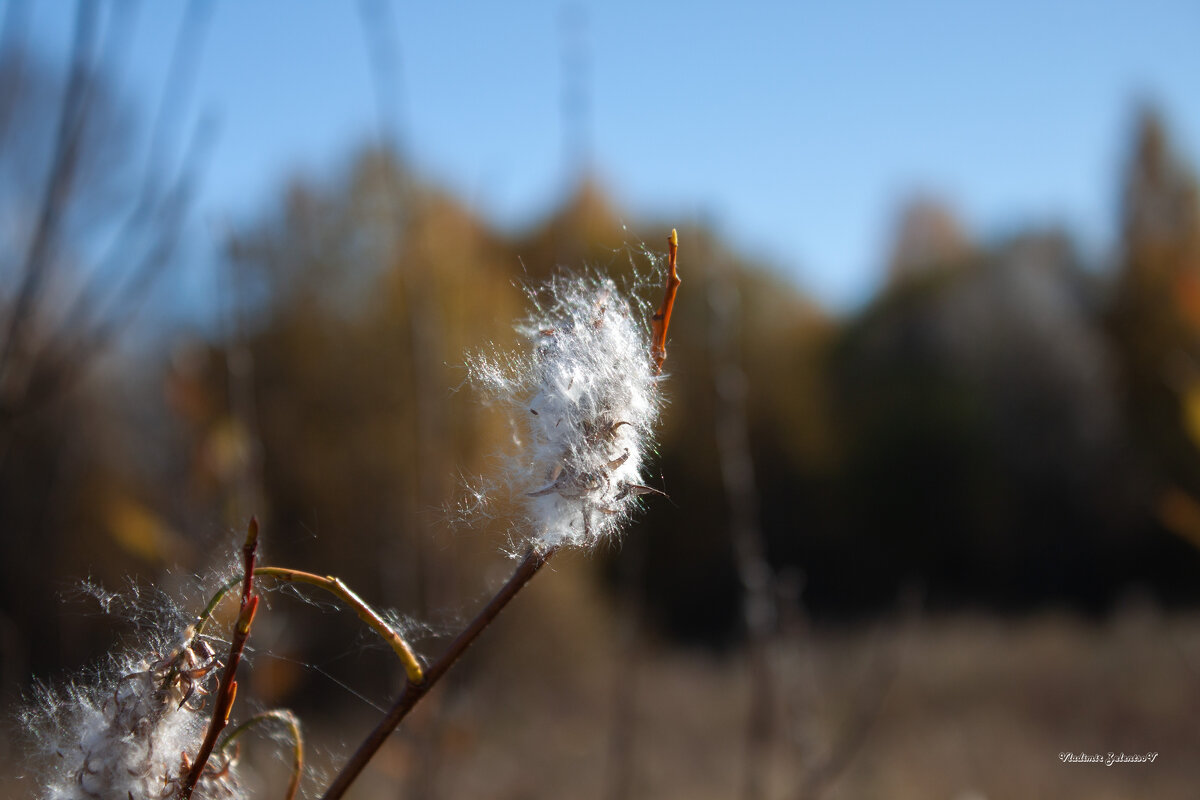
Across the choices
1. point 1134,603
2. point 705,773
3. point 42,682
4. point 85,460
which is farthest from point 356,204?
point 1134,603

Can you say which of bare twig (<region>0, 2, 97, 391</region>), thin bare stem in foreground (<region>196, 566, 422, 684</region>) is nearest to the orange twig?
thin bare stem in foreground (<region>196, 566, 422, 684</region>)

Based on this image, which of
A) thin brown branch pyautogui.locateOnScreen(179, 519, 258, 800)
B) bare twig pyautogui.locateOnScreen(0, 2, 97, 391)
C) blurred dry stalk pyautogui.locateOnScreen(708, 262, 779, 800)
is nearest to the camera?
thin brown branch pyautogui.locateOnScreen(179, 519, 258, 800)

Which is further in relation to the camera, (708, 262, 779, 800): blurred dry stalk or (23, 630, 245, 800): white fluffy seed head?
(708, 262, 779, 800): blurred dry stalk

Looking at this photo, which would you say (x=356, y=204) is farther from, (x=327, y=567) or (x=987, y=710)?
(x=987, y=710)

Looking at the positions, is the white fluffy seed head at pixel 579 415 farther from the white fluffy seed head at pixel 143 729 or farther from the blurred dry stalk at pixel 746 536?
the blurred dry stalk at pixel 746 536

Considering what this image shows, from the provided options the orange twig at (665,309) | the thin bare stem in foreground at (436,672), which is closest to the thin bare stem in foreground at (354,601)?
the thin bare stem in foreground at (436,672)

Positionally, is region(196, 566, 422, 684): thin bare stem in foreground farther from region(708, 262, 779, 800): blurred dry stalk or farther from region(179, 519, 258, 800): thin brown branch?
region(708, 262, 779, 800): blurred dry stalk
